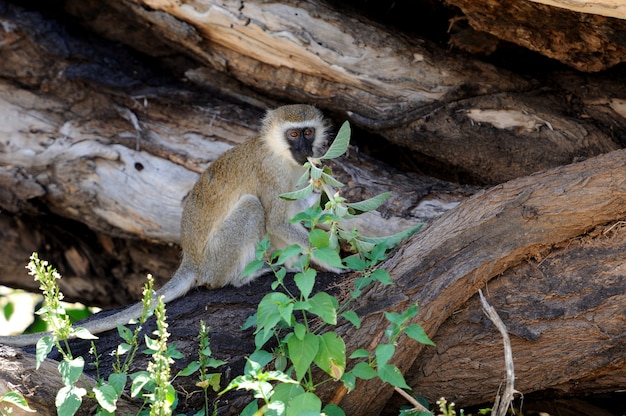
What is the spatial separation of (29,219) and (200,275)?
221 centimetres

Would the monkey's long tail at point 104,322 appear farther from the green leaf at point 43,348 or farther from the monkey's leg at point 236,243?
the green leaf at point 43,348

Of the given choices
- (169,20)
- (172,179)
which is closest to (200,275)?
(172,179)

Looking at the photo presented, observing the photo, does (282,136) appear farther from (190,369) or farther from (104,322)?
(190,369)

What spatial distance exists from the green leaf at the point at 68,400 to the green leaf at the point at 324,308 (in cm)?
100

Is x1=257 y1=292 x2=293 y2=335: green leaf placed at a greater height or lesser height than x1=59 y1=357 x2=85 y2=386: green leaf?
greater

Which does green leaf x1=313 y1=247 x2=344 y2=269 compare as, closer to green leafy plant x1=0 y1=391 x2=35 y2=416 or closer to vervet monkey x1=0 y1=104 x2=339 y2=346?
green leafy plant x1=0 y1=391 x2=35 y2=416

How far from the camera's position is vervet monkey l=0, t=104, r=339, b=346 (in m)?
4.89

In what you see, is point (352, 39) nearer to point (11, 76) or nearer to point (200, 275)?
point (200, 275)

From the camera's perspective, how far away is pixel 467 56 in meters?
5.24

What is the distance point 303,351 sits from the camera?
3262 millimetres

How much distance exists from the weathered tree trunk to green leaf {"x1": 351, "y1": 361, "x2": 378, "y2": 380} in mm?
315

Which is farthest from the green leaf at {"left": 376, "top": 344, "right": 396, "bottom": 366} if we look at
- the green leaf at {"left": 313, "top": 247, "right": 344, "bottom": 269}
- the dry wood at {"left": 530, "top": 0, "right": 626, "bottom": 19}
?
the dry wood at {"left": 530, "top": 0, "right": 626, "bottom": 19}

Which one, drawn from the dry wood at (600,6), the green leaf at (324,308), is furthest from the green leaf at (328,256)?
the dry wood at (600,6)

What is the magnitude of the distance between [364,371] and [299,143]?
2198mm
